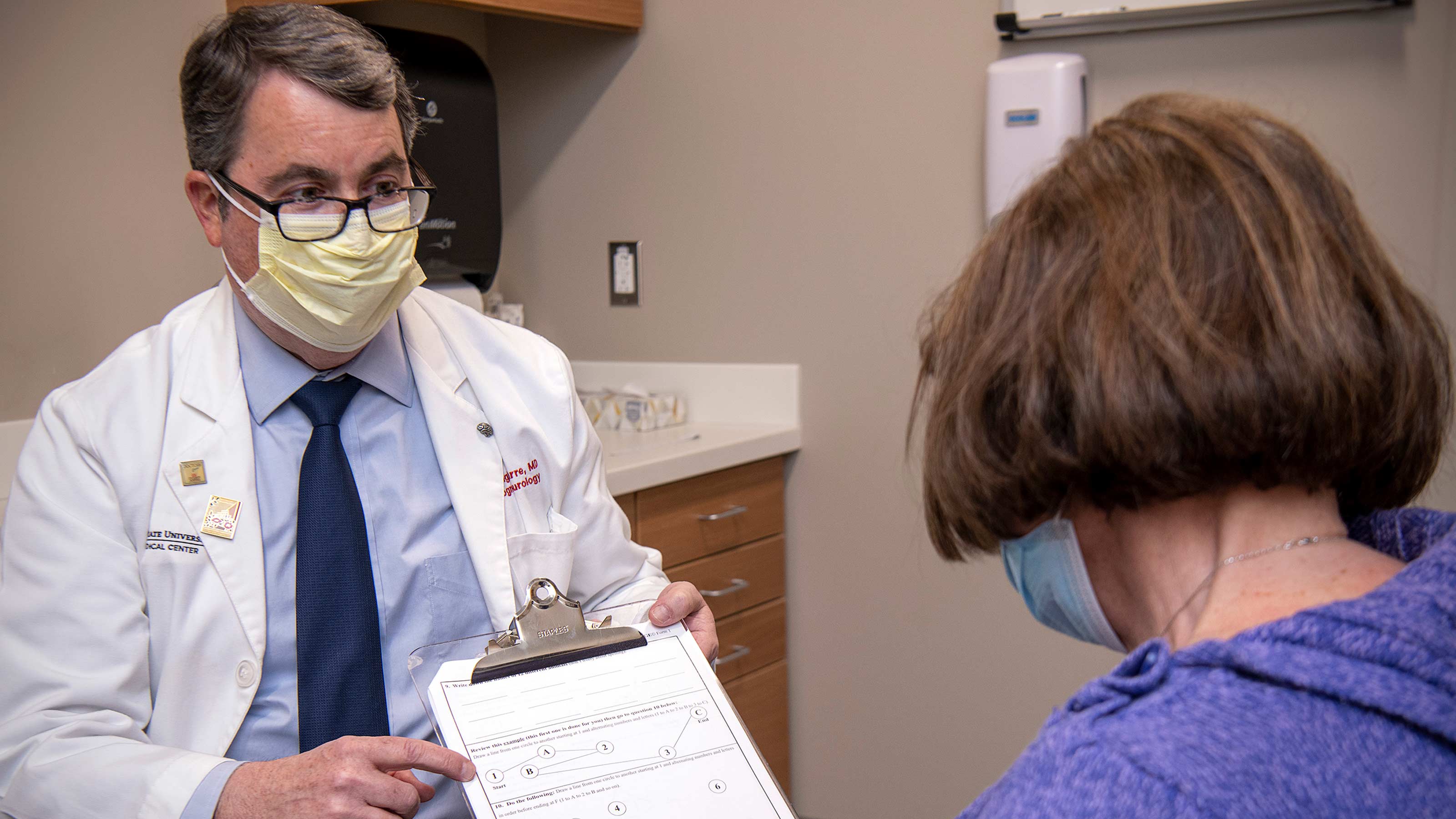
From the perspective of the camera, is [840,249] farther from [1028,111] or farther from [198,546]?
[198,546]

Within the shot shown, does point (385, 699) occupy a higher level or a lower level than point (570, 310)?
lower

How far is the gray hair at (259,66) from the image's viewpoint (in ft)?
4.02

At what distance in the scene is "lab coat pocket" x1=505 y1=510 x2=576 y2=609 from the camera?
1326 mm

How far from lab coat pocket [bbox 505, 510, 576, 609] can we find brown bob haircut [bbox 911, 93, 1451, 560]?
2.24 feet

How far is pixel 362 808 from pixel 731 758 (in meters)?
0.32

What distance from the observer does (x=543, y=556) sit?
1354 mm

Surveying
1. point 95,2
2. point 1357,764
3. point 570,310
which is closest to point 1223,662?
point 1357,764

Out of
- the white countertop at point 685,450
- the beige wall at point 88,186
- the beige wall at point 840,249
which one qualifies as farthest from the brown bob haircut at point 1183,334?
the beige wall at point 88,186

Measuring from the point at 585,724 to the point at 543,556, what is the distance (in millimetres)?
393

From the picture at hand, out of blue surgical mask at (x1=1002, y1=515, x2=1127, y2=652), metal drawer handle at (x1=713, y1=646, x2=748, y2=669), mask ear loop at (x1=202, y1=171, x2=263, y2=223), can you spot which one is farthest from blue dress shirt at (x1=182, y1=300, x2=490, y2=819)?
metal drawer handle at (x1=713, y1=646, x2=748, y2=669)

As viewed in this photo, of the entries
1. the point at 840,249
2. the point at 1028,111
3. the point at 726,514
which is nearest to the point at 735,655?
the point at 726,514

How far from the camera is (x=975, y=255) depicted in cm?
79

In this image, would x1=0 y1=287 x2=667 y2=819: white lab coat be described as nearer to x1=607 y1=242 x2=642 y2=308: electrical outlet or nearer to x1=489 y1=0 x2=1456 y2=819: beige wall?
x1=489 y1=0 x2=1456 y2=819: beige wall

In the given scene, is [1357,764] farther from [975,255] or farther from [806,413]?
[806,413]
